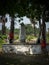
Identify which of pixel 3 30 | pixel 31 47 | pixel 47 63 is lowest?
pixel 47 63

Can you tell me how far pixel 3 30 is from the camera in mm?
31453

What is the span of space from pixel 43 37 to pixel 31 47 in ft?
3.98

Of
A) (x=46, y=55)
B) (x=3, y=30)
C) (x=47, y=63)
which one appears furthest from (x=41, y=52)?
(x=3, y=30)

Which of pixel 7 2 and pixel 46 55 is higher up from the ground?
pixel 7 2

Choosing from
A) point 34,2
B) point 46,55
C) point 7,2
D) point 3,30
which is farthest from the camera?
point 3,30

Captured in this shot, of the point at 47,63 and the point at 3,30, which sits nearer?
the point at 47,63

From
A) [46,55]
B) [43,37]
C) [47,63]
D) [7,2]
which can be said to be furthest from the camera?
[43,37]

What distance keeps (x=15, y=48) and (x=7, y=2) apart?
11.5 m

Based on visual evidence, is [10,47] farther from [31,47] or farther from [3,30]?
[3,30]

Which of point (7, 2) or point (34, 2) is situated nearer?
point (7, 2)

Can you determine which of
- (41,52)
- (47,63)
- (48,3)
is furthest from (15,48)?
(48,3)

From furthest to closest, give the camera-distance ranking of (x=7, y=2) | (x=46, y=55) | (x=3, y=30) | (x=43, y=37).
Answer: (x=3, y=30) < (x=43, y=37) < (x=46, y=55) < (x=7, y=2)

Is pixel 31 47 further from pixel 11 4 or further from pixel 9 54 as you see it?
pixel 11 4

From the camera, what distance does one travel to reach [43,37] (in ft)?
58.9
